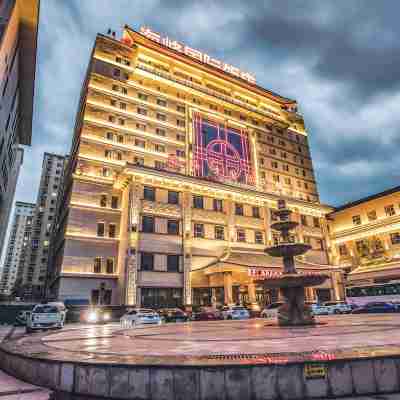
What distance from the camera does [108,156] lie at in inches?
1503

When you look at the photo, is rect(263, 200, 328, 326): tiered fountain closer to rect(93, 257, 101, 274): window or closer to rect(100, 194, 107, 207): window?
rect(93, 257, 101, 274): window

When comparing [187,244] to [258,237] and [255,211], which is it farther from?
[255,211]

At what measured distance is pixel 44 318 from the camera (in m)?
18.5

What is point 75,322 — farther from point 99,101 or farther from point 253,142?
point 253,142

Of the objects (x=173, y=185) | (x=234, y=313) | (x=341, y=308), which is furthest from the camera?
(x=173, y=185)

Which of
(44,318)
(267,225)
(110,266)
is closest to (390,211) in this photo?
(267,225)

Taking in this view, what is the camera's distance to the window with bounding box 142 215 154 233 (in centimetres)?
3195

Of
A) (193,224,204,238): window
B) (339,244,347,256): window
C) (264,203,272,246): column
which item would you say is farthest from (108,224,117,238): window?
(339,244,347,256): window

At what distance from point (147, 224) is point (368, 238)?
30465mm

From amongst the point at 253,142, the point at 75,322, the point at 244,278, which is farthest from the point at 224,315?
the point at 253,142

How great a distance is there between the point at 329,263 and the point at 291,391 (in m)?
43.0

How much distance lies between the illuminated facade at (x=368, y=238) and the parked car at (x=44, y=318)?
32.7m

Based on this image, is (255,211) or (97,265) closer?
(97,265)

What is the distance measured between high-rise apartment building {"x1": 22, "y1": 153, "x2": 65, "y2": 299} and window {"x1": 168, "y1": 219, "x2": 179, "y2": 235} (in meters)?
58.1
